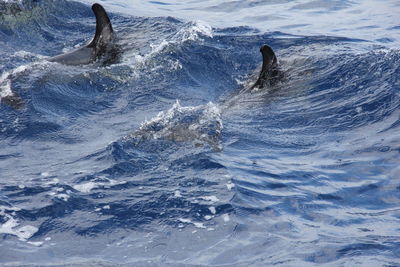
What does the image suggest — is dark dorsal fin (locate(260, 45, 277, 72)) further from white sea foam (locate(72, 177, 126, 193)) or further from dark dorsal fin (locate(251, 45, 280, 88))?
white sea foam (locate(72, 177, 126, 193))

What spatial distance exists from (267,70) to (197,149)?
3.83 meters

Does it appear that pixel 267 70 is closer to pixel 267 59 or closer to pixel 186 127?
pixel 267 59

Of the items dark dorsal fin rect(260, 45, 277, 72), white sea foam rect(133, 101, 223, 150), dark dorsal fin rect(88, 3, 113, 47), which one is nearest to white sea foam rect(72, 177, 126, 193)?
white sea foam rect(133, 101, 223, 150)

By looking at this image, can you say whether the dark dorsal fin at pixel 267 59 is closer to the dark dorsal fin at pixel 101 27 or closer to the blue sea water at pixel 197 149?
the blue sea water at pixel 197 149

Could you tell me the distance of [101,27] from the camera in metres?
14.5

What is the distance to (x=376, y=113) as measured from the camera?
10.9m

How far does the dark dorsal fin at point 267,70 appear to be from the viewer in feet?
39.6

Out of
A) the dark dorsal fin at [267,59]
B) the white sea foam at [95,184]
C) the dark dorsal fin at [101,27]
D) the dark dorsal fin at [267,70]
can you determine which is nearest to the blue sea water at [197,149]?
the white sea foam at [95,184]

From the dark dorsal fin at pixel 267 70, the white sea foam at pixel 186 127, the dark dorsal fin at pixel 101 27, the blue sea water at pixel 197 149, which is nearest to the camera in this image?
the blue sea water at pixel 197 149

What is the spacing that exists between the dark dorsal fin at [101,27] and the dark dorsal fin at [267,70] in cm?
386

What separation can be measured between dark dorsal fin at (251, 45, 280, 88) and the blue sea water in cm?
19

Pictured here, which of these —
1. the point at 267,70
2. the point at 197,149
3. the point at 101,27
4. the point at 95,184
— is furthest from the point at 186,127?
the point at 101,27

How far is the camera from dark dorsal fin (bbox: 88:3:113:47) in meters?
14.3

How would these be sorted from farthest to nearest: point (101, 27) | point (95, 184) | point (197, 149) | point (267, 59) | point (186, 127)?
point (101, 27), point (267, 59), point (186, 127), point (197, 149), point (95, 184)
